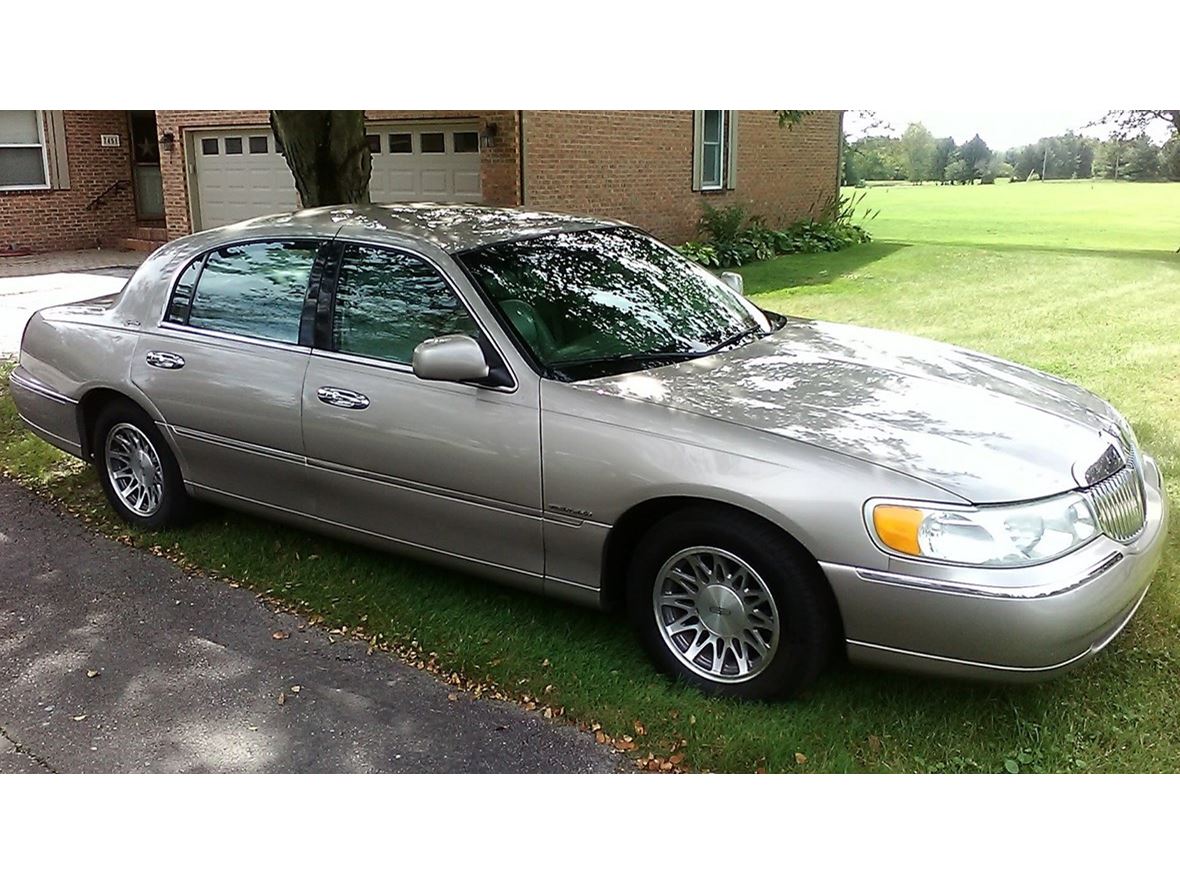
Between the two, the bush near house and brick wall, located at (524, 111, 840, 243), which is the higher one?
brick wall, located at (524, 111, 840, 243)

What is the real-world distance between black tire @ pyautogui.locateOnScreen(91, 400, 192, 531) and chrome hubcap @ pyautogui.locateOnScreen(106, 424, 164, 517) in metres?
0.02

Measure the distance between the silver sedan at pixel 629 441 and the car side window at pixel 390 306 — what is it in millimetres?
14

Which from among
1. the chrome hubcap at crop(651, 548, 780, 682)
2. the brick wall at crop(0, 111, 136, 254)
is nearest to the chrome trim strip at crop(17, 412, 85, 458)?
the chrome hubcap at crop(651, 548, 780, 682)

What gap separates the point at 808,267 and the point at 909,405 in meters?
12.7

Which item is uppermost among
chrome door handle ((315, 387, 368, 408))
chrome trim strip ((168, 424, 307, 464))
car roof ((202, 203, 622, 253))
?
car roof ((202, 203, 622, 253))

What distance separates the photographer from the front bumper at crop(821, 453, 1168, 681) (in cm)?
329

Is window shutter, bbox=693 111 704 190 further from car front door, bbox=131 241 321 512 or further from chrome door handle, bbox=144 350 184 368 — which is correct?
chrome door handle, bbox=144 350 184 368

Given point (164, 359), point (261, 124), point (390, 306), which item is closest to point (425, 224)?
point (390, 306)

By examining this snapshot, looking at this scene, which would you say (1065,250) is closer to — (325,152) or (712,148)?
(712,148)


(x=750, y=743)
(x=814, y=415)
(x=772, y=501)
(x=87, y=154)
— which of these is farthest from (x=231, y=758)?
(x=87, y=154)

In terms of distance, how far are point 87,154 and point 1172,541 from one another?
60.8 feet

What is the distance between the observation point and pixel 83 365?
5574 mm

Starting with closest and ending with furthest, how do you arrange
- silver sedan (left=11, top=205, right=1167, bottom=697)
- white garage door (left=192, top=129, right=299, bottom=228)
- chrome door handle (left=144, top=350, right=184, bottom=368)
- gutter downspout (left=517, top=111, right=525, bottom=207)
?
silver sedan (left=11, top=205, right=1167, bottom=697)
chrome door handle (left=144, top=350, right=184, bottom=368)
gutter downspout (left=517, top=111, right=525, bottom=207)
white garage door (left=192, top=129, right=299, bottom=228)

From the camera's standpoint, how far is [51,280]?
49.3 ft
